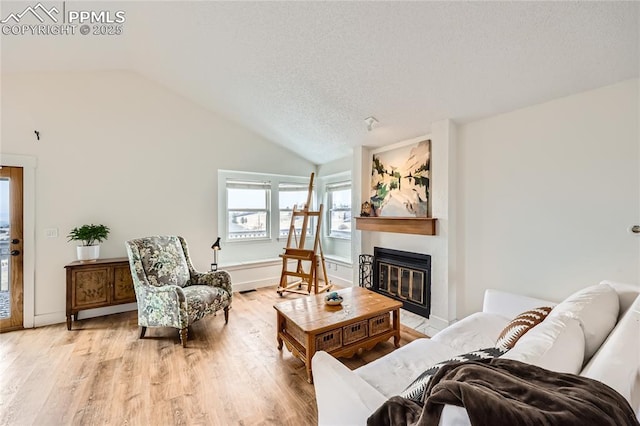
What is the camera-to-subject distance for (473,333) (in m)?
1.95

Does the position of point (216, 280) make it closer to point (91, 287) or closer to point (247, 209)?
point (91, 287)

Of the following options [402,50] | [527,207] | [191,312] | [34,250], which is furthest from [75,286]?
[527,207]

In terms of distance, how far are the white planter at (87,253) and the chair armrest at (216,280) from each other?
1191mm

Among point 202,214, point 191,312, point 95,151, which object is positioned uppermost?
point 95,151

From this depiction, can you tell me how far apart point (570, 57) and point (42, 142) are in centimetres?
521

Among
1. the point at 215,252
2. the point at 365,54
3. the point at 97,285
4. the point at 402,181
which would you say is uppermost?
the point at 365,54

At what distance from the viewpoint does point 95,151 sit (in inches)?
130

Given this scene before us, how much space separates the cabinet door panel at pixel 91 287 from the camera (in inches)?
117

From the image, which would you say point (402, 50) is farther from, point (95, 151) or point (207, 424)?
point (95, 151)

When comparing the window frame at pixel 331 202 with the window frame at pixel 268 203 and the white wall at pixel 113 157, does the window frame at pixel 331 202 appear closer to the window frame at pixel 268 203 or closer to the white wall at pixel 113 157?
the window frame at pixel 268 203

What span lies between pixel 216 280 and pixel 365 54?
2.92 m

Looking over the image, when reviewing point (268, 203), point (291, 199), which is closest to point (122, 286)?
point (268, 203)

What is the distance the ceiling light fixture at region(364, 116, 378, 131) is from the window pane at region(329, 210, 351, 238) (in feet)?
5.80

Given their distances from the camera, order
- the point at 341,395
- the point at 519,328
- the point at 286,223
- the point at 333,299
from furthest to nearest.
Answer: the point at 286,223, the point at 333,299, the point at 519,328, the point at 341,395
